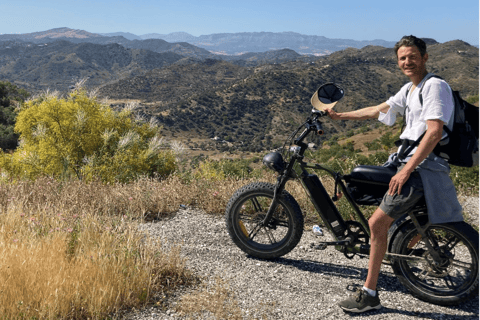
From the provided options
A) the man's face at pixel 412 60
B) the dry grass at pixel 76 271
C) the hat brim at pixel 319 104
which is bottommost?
the dry grass at pixel 76 271

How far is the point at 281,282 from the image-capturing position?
3.47m

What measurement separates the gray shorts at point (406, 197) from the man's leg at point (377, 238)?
0.10 m

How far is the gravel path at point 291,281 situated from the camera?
9.75 feet

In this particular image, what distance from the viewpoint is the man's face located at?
2.69 metres

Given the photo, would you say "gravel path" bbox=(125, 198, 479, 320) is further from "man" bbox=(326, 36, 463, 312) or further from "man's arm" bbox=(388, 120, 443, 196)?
"man's arm" bbox=(388, 120, 443, 196)

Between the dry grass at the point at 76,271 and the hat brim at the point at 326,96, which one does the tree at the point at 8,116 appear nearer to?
the dry grass at the point at 76,271

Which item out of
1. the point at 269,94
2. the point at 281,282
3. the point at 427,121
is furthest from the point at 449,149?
the point at 269,94

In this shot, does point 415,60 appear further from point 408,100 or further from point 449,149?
point 449,149

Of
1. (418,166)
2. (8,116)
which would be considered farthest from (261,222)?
(8,116)

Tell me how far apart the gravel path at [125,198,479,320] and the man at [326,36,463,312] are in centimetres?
29

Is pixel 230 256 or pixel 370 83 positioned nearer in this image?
pixel 230 256

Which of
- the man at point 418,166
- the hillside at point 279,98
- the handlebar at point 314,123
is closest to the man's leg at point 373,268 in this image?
the man at point 418,166

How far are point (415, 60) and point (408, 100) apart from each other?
0.32 m

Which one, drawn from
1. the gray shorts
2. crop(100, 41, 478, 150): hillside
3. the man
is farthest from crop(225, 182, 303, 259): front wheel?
crop(100, 41, 478, 150): hillside
